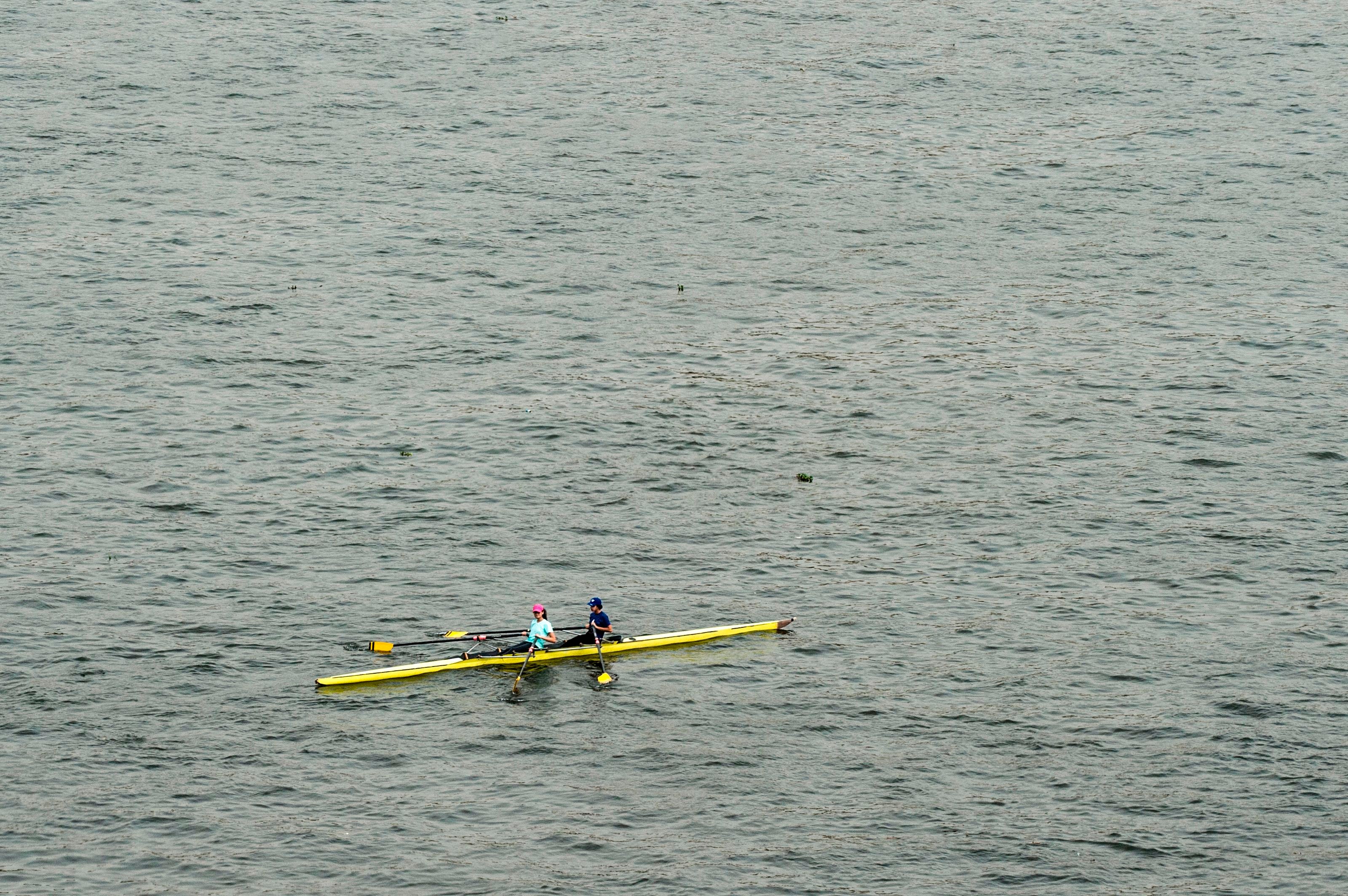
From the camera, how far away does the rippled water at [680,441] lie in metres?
51.5

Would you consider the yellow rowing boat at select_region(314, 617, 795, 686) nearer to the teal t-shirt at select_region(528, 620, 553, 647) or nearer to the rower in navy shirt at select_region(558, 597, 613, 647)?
the rower in navy shirt at select_region(558, 597, 613, 647)

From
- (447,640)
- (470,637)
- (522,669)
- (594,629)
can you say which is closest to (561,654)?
(594,629)

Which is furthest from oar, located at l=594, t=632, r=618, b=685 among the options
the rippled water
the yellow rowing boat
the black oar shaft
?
the black oar shaft

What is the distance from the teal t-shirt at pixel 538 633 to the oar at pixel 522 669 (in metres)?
0.24

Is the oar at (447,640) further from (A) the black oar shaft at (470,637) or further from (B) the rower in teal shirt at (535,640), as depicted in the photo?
(B) the rower in teal shirt at (535,640)

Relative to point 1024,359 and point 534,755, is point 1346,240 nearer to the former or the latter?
point 1024,359

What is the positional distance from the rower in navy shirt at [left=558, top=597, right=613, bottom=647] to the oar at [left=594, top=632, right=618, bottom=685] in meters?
0.02

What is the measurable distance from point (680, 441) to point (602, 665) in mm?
19356

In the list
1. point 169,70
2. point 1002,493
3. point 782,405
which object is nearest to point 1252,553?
point 1002,493

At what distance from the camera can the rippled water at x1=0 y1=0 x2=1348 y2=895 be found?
51.5 metres

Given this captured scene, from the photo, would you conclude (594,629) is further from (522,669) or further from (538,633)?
(522,669)

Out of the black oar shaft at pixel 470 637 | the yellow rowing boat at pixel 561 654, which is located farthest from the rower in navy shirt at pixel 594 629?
the black oar shaft at pixel 470 637

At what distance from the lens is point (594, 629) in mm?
58281

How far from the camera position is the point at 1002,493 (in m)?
72.0
